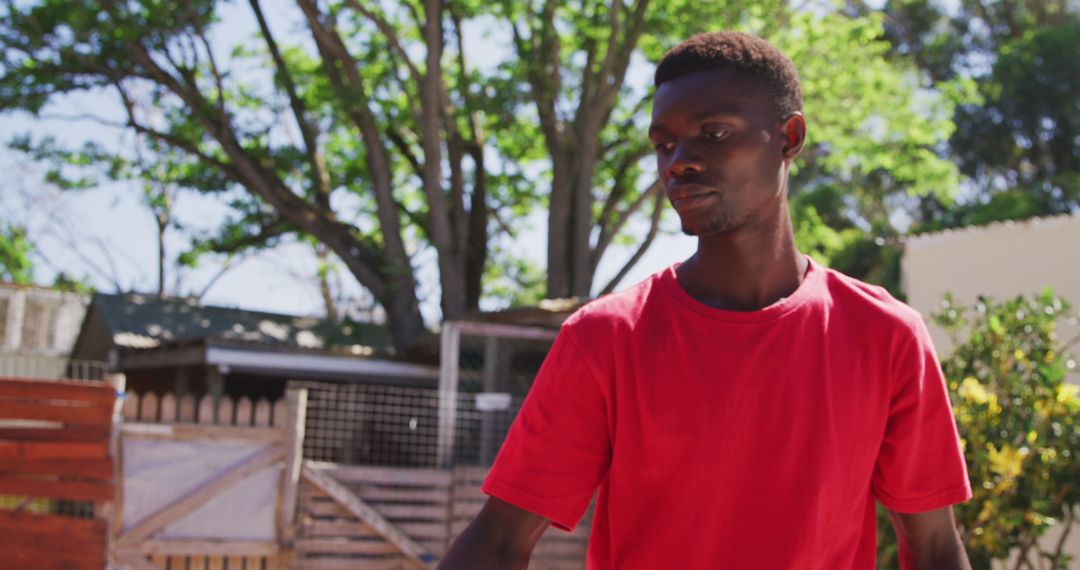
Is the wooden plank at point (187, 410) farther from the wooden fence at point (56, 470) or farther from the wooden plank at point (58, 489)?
the wooden plank at point (58, 489)

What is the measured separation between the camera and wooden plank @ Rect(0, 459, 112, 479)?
8570 millimetres

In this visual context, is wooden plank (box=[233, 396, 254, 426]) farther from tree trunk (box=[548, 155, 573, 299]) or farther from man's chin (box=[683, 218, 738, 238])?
man's chin (box=[683, 218, 738, 238])

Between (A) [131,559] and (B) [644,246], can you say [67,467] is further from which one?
(B) [644,246]

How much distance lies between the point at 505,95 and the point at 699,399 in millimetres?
14755

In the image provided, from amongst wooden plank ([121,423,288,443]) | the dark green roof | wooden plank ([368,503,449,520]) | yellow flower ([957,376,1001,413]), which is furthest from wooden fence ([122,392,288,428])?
the dark green roof

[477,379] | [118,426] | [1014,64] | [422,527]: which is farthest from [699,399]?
[1014,64]

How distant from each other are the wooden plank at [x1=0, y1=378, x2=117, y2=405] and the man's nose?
7.87 metres

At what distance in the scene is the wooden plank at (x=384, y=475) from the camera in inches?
376

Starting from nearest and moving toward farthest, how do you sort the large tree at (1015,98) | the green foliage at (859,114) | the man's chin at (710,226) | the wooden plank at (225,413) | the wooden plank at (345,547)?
1. the man's chin at (710,226)
2. the wooden plank at (225,413)
3. the wooden plank at (345,547)
4. the green foliage at (859,114)
5. the large tree at (1015,98)

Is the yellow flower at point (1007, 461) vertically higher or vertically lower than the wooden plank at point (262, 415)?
higher

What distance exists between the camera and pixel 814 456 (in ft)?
5.16

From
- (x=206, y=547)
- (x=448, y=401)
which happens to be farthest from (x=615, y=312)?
(x=448, y=401)

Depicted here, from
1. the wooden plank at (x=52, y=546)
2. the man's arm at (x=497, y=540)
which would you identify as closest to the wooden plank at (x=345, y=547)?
the wooden plank at (x=52, y=546)

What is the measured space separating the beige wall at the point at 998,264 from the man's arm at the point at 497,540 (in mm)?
7873
